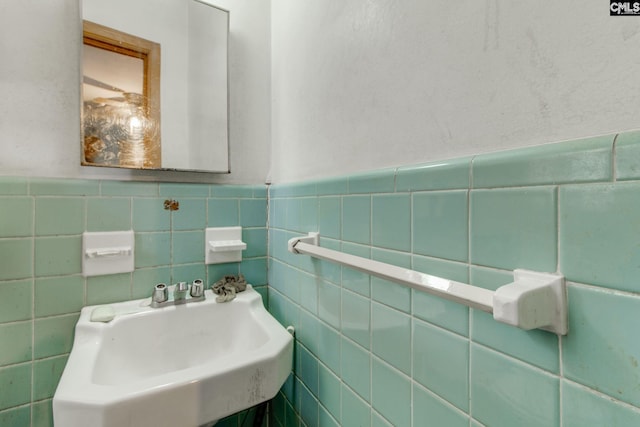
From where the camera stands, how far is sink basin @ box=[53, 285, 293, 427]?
55 cm

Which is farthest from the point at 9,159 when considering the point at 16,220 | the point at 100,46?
the point at 100,46

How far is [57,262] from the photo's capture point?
0.84m

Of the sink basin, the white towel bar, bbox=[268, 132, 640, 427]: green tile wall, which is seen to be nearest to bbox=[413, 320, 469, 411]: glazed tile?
bbox=[268, 132, 640, 427]: green tile wall

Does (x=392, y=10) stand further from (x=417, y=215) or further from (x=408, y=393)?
(x=408, y=393)

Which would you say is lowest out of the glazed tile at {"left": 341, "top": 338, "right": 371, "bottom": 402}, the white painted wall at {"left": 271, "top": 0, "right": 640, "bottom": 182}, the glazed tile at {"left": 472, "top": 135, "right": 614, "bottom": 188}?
the glazed tile at {"left": 341, "top": 338, "right": 371, "bottom": 402}

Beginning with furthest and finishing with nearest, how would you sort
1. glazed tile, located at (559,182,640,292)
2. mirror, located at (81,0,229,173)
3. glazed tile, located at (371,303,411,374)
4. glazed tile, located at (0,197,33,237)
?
mirror, located at (81,0,229,173) < glazed tile, located at (0,197,33,237) < glazed tile, located at (371,303,411,374) < glazed tile, located at (559,182,640,292)

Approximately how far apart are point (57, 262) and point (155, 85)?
0.63 meters

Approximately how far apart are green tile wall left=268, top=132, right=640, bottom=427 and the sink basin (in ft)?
0.73

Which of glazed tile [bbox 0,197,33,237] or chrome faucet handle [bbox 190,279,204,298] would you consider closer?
glazed tile [bbox 0,197,33,237]

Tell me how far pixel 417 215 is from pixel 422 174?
0.25 feet

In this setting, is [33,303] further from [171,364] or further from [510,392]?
[510,392]

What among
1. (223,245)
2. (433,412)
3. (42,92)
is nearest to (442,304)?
(433,412)

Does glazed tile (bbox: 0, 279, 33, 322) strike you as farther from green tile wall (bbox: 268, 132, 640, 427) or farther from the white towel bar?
the white towel bar

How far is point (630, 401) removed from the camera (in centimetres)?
30
